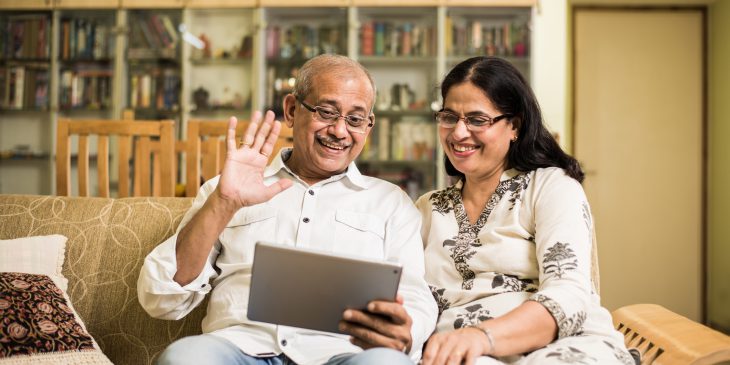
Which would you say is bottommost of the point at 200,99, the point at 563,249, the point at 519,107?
the point at 563,249

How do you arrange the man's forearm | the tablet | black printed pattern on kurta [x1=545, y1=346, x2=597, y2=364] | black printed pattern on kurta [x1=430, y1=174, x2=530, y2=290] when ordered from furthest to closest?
1. black printed pattern on kurta [x1=430, y1=174, x2=530, y2=290]
2. the man's forearm
3. black printed pattern on kurta [x1=545, y1=346, x2=597, y2=364]
4. the tablet

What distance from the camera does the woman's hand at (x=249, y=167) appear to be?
51.0 inches

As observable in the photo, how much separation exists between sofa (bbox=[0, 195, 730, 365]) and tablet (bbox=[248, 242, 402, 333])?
62 cm

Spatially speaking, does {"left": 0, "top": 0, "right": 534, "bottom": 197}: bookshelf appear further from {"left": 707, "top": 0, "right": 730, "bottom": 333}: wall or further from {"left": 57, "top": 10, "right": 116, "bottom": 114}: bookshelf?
{"left": 707, "top": 0, "right": 730, "bottom": 333}: wall

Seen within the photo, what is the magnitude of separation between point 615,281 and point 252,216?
148 inches

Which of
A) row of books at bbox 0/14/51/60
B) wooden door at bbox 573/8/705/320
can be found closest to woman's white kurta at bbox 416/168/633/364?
wooden door at bbox 573/8/705/320

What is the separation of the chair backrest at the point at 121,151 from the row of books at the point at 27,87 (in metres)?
2.17

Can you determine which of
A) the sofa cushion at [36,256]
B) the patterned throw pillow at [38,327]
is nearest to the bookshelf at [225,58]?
the sofa cushion at [36,256]

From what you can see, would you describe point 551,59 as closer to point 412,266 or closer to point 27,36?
point 412,266

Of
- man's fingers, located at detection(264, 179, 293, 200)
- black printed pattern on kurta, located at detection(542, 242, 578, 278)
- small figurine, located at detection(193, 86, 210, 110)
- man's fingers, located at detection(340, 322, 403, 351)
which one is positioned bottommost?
man's fingers, located at detection(340, 322, 403, 351)

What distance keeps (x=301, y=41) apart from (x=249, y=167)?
3219 mm

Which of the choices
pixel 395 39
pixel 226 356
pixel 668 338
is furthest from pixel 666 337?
pixel 395 39

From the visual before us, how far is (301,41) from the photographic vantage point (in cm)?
439

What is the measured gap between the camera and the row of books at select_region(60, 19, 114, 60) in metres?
4.43
